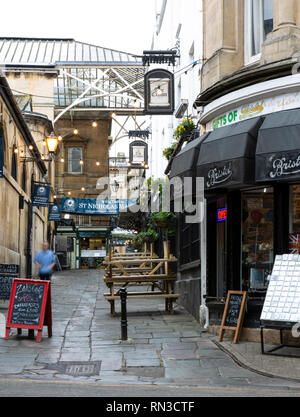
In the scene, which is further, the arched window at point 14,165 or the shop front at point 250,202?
the arched window at point 14,165

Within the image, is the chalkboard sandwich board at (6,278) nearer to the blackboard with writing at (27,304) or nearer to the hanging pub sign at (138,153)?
the blackboard with writing at (27,304)

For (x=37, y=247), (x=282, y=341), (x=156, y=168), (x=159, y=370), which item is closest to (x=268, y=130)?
(x=282, y=341)

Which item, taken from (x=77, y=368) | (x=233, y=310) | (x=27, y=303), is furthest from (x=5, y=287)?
(x=77, y=368)

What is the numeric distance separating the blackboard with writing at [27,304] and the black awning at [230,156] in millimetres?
3596

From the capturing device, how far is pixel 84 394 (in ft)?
23.1

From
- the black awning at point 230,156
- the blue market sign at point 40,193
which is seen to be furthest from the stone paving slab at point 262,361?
the blue market sign at point 40,193

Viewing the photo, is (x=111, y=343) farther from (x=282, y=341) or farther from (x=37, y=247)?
(x=37, y=247)

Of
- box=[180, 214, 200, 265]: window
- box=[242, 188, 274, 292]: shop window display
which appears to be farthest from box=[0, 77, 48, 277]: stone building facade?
box=[242, 188, 274, 292]: shop window display

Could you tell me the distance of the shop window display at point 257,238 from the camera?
1170cm

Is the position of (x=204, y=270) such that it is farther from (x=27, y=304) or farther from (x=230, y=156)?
(x=27, y=304)

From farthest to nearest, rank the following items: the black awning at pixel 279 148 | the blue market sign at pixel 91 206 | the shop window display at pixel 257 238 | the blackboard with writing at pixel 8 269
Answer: the blue market sign at pixel 91 206
the blackboard with writing at pixel 8 269
the shop window display at pixel 257 238
the black awning at pixel 279 148

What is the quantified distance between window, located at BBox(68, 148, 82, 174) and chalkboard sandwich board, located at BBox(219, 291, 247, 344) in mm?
40063
